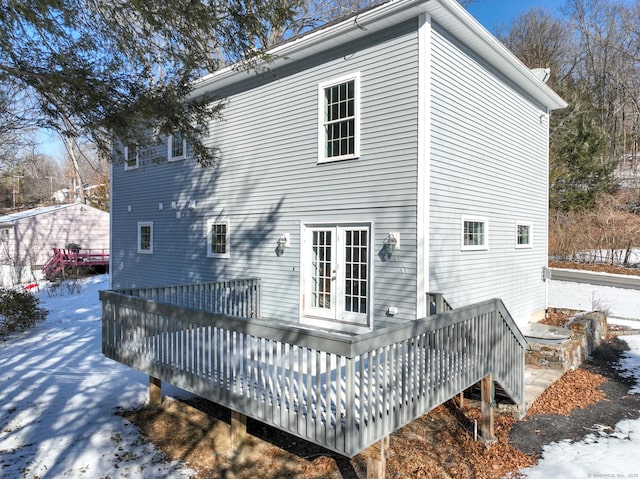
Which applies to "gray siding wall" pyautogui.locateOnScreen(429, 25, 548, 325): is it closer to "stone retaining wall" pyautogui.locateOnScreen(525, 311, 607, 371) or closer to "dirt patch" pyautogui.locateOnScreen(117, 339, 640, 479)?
"stone retaining wall" pyautogui.locateOnScreen(525, 311, 607, 371)

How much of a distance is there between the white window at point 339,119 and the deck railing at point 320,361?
3.71 metres

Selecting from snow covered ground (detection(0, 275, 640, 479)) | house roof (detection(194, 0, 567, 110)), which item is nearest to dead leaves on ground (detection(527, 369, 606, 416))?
snow covered ground (detection(0, 275, 640, 479))

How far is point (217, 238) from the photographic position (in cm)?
959

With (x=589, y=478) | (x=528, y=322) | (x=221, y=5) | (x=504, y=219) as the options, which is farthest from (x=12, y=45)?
(x=528, y=322)

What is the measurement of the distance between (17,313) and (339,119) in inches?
309

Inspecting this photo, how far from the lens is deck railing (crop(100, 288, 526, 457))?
304 centimetres

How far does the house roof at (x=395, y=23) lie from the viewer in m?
6.06

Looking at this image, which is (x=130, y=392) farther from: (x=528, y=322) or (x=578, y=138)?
(x=578, y=138)

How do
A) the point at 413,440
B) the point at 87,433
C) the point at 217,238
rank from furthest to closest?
the point at 217,238, the point at 413,440, the point at 87,433

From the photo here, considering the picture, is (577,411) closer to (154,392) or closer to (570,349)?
(570,349)

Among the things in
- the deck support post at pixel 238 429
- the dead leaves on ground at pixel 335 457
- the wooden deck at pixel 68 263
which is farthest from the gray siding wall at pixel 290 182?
the wooden deck at pixel 68 263

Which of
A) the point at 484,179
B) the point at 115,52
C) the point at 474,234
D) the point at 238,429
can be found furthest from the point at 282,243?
the point at 238,429

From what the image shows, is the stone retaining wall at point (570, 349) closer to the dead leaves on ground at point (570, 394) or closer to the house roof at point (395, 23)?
the dead leaves on ground at point (570, 394)

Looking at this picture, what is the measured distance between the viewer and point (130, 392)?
5344 millimetres
